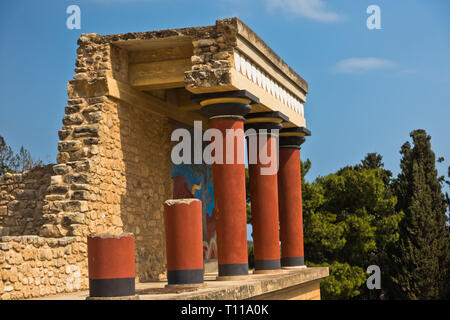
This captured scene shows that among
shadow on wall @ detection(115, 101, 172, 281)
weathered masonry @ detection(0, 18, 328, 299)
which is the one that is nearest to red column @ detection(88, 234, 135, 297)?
weathered masonry @ detection(0, 18, 328, 299)

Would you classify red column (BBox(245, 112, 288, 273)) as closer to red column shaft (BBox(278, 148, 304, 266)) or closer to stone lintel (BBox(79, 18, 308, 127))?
stone lintel (BBox(79, 18, 308, 127))

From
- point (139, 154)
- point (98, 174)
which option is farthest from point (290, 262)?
point (98, 174)

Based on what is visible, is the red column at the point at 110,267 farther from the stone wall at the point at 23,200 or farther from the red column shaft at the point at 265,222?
the red column shaft at the point at 265,222

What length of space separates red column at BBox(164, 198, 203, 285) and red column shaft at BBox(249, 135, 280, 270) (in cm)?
478

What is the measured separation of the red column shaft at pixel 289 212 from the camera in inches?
642

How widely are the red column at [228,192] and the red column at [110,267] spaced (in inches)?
146

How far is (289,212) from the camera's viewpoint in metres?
16.3

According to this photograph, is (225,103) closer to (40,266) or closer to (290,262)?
(40,266)

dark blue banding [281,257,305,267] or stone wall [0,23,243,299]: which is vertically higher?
stone wall [0,23,243,299]

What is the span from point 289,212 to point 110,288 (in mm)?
8547

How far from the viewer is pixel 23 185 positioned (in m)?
12.7

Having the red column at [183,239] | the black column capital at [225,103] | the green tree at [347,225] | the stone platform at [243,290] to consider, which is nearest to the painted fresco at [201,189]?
the stone platform at [243,290]

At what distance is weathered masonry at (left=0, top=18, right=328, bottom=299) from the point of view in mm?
11445
